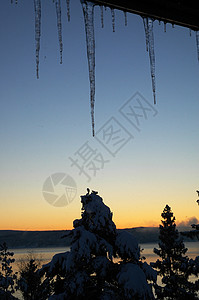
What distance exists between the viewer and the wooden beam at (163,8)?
Answer: 1327 mm

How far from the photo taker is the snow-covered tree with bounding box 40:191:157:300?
9930 mm

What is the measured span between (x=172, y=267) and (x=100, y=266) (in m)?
23.3

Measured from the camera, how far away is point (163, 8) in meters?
1.37

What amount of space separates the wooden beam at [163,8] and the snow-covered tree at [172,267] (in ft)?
100

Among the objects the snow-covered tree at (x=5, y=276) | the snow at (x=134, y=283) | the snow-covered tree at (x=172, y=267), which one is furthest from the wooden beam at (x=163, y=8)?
the snow-covered tree at (x=172, y=267)

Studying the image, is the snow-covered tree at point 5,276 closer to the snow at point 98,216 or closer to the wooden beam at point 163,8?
the snow at point 98,216

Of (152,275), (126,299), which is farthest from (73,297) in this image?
(152,275)

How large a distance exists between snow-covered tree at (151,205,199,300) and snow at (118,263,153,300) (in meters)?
20.9

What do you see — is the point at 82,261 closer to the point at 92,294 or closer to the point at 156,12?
the point at 92,294

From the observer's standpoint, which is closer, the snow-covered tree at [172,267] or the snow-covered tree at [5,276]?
the snow-covered tree at [5,276]

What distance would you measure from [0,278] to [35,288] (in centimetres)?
502

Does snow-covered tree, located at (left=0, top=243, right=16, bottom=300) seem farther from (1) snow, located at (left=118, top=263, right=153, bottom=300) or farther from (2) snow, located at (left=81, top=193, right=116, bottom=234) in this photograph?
(1) snow, located at (left=118, top=263, right=153, bottom=300)

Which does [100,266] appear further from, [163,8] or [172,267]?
[172,267]

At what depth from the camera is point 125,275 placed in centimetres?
996
